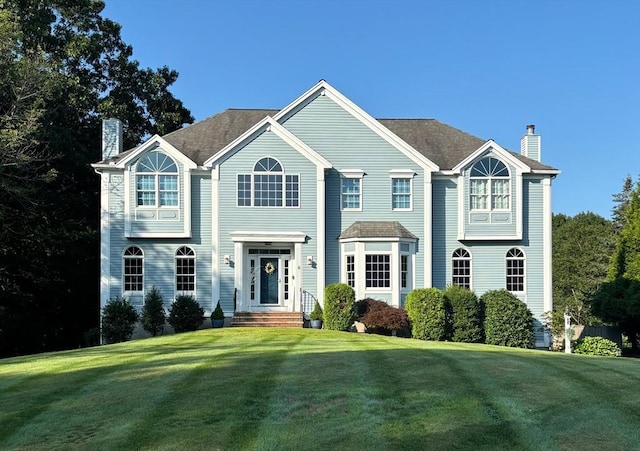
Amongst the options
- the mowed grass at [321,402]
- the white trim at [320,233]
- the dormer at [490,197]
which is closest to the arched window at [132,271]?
the white trim at [320,233]

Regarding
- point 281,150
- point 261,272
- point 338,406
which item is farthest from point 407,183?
point 338,406

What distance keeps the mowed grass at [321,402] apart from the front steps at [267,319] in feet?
31.2

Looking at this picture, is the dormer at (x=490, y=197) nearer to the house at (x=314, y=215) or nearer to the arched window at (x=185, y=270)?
the house at (x=314, y=215)

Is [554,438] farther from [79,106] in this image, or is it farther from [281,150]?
[79,106]

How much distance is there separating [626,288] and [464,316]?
32.8 ft

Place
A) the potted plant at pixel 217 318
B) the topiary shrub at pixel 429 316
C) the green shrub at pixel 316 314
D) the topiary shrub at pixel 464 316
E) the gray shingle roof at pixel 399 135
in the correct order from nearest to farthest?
the topiary shrub at pixel 429 316, the topiary shrub at pixel 464 316, the potted plant at pixel 217 318, the green shrub at pixel 316 314, the gray shingle roof at pixel 399 135

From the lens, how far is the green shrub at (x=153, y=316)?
858 inches

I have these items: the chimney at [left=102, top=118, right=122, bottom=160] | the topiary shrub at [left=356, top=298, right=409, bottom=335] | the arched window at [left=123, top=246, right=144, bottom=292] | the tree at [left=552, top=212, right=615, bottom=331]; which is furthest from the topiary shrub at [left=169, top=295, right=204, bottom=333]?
the tree at [left=552, top=212, right=615, bottom=331]

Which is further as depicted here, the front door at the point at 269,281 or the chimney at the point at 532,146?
the chimney at the point at 532,146

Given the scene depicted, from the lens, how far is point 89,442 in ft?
23.5

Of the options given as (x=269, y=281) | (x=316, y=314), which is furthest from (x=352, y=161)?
(x=316, y=314)

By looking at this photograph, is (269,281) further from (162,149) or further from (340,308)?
(162,149)

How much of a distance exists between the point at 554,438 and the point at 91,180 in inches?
1132

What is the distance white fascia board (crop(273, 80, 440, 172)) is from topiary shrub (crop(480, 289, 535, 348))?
6.11 m
